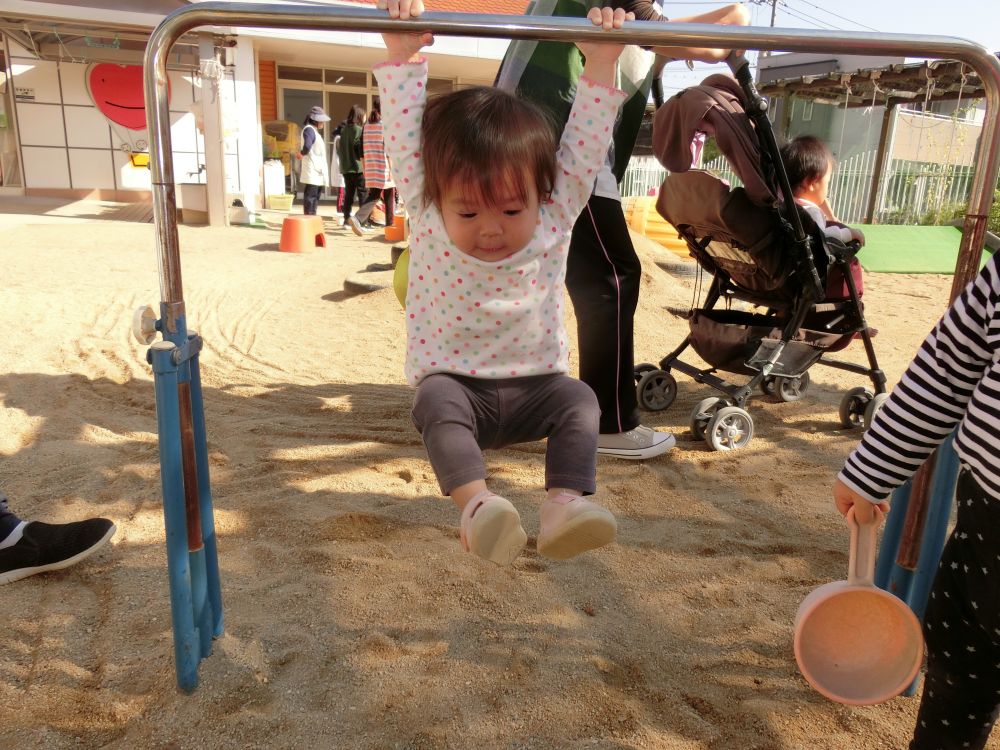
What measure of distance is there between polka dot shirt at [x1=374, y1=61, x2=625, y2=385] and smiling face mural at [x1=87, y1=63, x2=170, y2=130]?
12.5 m

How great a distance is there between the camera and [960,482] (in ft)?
4.31

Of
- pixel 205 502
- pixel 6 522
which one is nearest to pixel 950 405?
pixel 205 502

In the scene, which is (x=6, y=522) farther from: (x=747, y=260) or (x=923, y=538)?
(x=747, y=260)

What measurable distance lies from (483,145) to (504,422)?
622 mm

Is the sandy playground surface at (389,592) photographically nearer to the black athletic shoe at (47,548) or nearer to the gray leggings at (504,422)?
the black athletic shoe at (47,548)

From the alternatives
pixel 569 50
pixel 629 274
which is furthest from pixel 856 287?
pixel 569 50

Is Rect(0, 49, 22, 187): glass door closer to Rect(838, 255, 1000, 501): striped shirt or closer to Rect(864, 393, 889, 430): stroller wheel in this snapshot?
Rect(864, 393, 889, 430): stroller wheel

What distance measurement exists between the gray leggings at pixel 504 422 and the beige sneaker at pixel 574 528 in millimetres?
87

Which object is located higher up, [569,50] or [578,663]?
[569,50]

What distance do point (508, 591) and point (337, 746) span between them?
0.69 m

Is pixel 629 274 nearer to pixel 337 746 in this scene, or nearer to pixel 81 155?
pixel 337 746

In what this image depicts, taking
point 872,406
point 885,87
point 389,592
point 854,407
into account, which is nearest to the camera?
point 389,592

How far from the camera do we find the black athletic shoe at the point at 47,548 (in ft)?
6.96

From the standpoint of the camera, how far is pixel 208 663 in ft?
5.78
